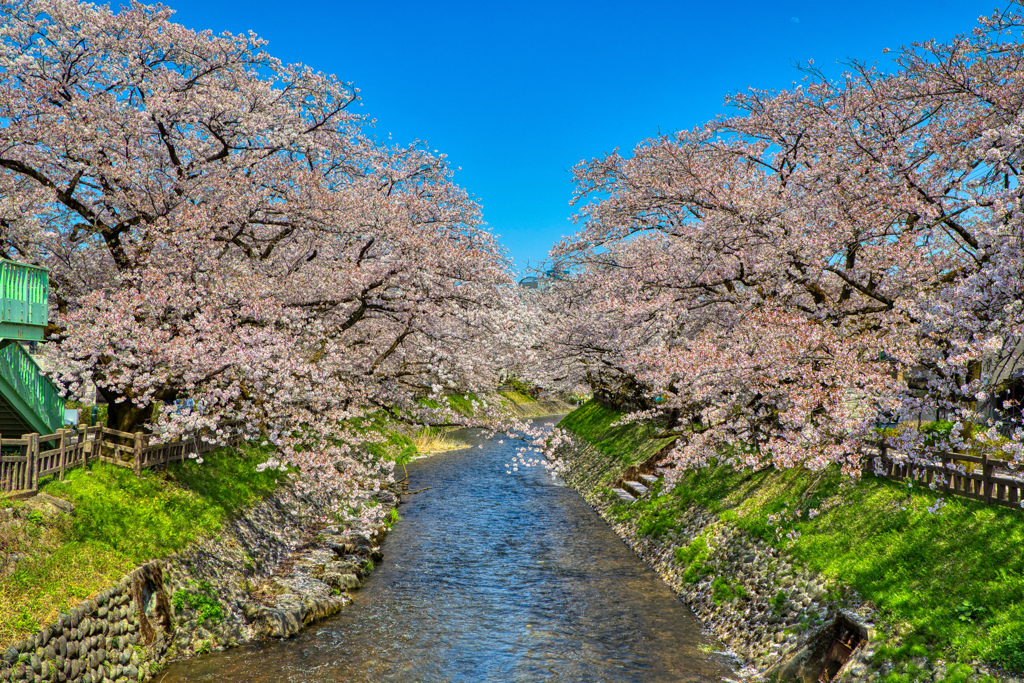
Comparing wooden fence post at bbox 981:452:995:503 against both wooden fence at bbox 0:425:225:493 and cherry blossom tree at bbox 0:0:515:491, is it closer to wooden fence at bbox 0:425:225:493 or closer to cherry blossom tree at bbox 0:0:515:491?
cherry blossom tree at bbox 0:0:515:491

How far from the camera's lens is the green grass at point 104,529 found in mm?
11391

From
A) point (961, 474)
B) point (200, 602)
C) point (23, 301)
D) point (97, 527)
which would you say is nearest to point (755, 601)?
point (961, 474)

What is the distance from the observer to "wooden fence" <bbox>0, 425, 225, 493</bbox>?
533 inches

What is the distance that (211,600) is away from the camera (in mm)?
15602

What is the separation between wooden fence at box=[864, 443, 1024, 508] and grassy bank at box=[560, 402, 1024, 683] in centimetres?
23

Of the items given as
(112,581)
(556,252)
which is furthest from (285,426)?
(556,252)

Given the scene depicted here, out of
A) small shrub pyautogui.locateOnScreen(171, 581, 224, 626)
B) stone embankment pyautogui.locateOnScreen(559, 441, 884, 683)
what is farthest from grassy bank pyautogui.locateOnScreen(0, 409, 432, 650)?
stone embankment pyautogui.locateOnScreen(559, 441, 884, 683)

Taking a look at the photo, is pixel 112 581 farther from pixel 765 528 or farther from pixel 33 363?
pixel 765 528

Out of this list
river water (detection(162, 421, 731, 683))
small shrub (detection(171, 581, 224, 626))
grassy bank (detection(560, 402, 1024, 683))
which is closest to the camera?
grassy bank (detection(560, 402, 1024, 683))

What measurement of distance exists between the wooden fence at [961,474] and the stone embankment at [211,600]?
48.1ft

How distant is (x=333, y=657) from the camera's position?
14.4 meters

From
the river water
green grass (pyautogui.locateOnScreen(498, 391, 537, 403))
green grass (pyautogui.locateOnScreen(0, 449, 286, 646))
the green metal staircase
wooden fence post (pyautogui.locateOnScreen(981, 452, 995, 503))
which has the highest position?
green grass (pyautogui.locateOnScreen(498, 391, 537, 403))

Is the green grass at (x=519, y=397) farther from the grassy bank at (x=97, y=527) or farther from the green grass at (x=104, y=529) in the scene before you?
the green grass at (x=104, y=529)

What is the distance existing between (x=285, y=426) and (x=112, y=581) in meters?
8.22
